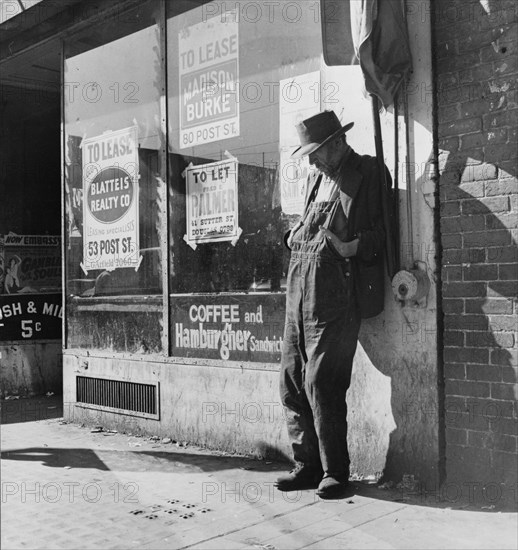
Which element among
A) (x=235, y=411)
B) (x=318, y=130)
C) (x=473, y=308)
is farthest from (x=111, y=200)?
(x=473, y=308)

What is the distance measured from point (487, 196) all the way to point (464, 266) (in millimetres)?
450

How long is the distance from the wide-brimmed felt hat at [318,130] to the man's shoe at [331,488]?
2081 mm

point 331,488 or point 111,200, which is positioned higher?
point 111,200

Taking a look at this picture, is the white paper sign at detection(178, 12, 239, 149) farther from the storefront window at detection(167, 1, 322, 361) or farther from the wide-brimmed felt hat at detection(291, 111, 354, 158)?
the wide-brimmed felt hat at detection(291, 111, 354, 158)

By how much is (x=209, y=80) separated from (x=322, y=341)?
9.32 feet

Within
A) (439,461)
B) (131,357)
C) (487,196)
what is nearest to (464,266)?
(487,196)

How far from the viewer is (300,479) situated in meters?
4.90

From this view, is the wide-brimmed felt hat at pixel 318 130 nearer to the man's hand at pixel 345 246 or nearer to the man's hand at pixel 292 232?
the man's hand at pixel 292 232

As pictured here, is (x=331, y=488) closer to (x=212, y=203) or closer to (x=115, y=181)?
(x=212, y=203)

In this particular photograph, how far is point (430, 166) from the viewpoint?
15.8ft

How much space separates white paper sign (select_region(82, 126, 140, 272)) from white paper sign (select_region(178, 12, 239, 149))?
2.72ft

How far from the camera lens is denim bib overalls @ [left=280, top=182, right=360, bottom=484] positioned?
476 centimetres

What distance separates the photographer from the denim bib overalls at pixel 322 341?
4762 mm

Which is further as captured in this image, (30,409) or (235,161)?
(30,409)
